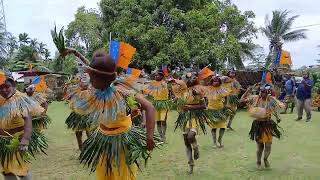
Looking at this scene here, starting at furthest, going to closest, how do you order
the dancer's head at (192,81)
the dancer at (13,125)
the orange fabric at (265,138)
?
the dancer's head at (192,81)
the orange fabric at (265,138)
the dancer at (13,125)

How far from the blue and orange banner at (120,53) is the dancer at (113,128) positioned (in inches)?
7.4

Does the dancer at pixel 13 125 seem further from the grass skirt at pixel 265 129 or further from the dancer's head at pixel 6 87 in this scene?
the grass skirt at pixel 265 129

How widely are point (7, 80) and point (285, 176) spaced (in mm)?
4690

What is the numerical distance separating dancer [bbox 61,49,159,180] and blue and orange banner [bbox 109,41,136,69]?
0.62 ft

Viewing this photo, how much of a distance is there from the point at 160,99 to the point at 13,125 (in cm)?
628

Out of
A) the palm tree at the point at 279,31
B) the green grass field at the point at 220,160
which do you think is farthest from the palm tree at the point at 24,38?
the green grass field at the point at 220,160

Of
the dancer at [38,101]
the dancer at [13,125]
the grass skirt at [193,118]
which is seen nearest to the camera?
the dancer at [13,125]

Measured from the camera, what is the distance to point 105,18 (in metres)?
25.5

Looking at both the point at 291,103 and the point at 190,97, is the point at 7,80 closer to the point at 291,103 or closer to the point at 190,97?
the point at 190,97

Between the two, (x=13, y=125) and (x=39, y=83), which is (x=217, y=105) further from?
(x=13, y=125)

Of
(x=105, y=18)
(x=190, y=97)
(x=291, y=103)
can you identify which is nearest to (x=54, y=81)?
(x=105, y=18)

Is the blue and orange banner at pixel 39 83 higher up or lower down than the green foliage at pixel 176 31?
lower down

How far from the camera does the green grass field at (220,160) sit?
7926 millimetres

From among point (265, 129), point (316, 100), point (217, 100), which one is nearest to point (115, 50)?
point (265, 129)
